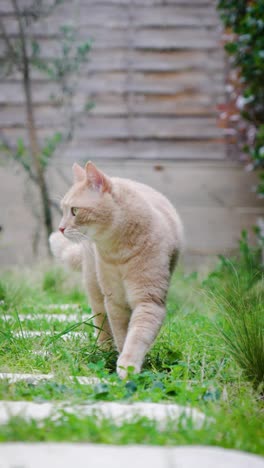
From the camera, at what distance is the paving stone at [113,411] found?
1.72m

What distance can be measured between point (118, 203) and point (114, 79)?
4.24 metres

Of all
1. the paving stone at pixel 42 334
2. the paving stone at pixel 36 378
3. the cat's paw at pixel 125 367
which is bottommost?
the paving stone at pixel 42 334

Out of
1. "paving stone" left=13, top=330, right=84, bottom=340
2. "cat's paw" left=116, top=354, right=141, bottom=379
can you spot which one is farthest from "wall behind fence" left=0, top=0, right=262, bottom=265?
"cat's paw" left=116, top=354, right=141, bottom=379

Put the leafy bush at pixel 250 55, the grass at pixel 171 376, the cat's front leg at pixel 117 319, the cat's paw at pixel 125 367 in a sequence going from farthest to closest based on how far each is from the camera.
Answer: the leafy bush at pixel 250 55
the cat's front leg at pixel 117 319
the cat's paw at pixel 125 367
the grass at pixel 171 376

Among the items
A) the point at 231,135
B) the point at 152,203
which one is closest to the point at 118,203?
the point at 152,203

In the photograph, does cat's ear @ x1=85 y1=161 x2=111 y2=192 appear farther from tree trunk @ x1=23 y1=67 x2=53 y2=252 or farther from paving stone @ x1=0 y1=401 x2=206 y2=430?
tree trunk @ x1=23 y1=67 x2=53 y2=252

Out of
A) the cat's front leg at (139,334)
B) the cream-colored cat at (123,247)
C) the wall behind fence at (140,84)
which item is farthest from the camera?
the wall behind fence at (140,84)

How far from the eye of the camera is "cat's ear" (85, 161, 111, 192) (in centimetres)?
259

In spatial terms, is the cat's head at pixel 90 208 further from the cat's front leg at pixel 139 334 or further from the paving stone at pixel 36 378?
the paving stone at pixel 36 378

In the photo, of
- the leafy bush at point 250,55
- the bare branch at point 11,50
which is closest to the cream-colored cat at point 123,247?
the leafy bush at point 250,55

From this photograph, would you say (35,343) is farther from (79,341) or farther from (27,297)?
(27,297)

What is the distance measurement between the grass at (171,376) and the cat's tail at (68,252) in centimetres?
32

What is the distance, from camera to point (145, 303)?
100 inches

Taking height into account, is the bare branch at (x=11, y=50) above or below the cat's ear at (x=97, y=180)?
A: above
